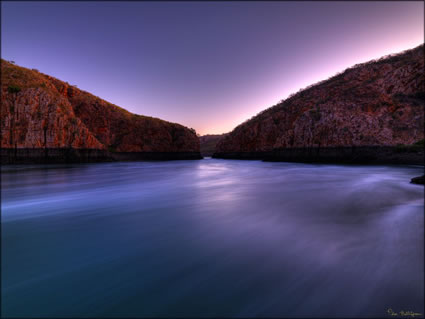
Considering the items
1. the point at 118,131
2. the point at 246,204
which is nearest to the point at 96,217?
the point at 246,204

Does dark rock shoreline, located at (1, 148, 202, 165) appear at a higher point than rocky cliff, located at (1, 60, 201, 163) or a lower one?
lower

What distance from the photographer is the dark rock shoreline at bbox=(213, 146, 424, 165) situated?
779 inches

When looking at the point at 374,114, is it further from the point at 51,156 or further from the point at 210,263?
the point at 51,156

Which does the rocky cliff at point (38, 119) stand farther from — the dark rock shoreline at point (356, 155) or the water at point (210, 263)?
the dark rock shoreline at point (356, 155)

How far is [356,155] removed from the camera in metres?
23.7

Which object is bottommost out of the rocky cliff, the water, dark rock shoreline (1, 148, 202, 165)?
the water

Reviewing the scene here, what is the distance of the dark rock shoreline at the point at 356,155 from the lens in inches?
779

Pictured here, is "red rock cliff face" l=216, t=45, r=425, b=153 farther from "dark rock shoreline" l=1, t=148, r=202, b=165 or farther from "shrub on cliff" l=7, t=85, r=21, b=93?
"shrub on cliff" l=7, t=85, r=21, b=93

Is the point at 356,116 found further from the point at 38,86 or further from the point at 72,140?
the point at 38,86

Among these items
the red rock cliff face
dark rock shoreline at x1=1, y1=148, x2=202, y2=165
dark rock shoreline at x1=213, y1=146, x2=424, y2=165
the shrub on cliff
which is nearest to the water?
dark rock shoreline at x1=213, y1=146, x2=424, y2=165

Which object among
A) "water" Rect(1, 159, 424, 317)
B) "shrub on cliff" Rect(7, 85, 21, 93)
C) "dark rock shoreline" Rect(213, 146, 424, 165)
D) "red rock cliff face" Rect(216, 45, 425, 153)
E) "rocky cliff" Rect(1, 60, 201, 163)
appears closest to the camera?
"water" Rect(1, 159, 424, 317)

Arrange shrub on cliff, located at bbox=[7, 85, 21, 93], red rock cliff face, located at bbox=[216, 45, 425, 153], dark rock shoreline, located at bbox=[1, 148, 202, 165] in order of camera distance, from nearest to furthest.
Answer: dark rock shoreline, located at bbox=[1, 148, 202, 165] → shrub on cliff, located at bbox=[7, 85, 21, 93] → red rock cliff face, located at bbox=[216, 45, 425, 153]

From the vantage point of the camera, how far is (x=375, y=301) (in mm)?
1989

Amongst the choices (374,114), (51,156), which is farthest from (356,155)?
(51,156)
